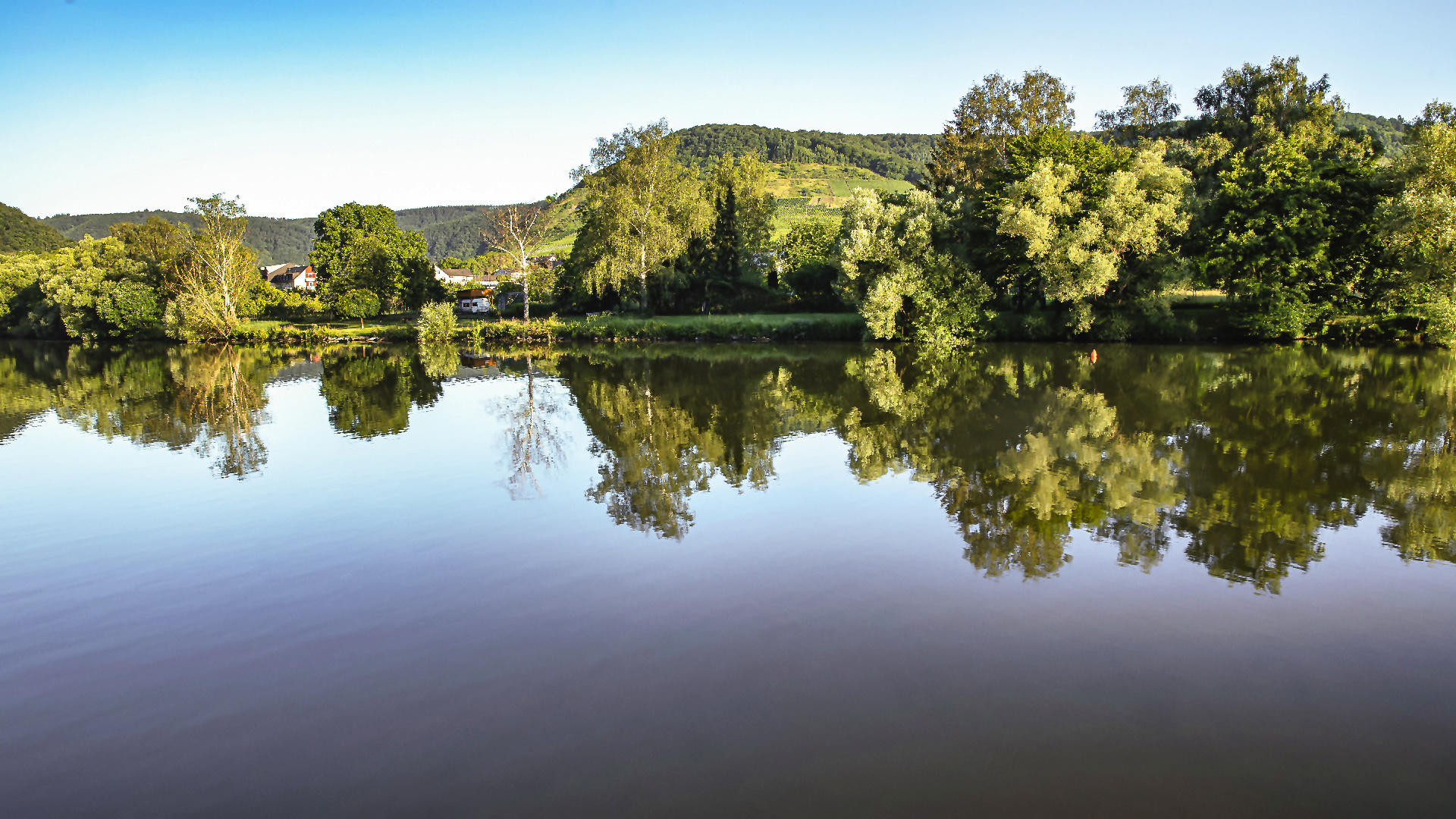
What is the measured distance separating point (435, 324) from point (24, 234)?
130 m

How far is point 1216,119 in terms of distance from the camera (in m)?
50.2

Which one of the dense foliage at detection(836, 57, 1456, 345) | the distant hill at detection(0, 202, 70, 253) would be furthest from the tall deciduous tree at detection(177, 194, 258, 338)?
the distant hill at detection(0, 202, 70, 253)

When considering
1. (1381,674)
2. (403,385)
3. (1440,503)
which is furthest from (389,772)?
(403,385)

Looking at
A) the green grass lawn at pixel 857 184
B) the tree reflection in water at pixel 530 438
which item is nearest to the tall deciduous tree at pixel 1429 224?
the tree reflection in water at pixel 530 438

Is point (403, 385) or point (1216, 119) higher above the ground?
point (1216, 119)

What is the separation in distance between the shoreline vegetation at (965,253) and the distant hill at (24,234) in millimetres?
63648

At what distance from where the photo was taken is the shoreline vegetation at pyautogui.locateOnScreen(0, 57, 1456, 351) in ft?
122

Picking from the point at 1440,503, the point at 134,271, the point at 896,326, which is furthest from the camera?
the point at 134,271

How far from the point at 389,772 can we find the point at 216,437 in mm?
17983

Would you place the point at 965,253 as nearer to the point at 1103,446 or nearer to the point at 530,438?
the point at 1103,446

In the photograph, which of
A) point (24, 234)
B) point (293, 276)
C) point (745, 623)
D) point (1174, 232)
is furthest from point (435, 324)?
point (24, 234)

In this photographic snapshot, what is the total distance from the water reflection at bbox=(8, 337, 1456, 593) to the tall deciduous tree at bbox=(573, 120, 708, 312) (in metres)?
18.4

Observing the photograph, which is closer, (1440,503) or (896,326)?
(1440,503)

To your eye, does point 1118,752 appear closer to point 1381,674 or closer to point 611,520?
point 1381,674
